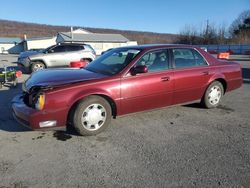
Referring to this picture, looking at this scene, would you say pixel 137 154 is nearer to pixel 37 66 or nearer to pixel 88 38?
pixel 37 66

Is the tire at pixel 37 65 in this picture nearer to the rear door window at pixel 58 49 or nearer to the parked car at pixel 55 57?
the parked car at pixel 55 57

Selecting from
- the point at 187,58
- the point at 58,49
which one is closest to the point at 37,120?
the point at 187,58

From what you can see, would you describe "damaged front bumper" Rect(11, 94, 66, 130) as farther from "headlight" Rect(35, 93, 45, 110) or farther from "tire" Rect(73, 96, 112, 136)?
"tire" Rect(73, 96, 112, 136)

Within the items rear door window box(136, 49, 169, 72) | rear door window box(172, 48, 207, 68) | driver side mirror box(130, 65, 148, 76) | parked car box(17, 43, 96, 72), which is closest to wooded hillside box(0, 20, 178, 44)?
parked car box(17, 43, 96, 72)

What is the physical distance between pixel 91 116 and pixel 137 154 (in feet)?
3.73

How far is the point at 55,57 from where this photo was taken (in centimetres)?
1473

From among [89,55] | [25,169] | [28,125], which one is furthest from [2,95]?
[89,55]

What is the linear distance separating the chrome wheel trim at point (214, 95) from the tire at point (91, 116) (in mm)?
2704

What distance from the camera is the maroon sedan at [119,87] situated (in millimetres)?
4395

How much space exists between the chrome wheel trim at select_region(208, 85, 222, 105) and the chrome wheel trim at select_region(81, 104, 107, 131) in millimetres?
2815

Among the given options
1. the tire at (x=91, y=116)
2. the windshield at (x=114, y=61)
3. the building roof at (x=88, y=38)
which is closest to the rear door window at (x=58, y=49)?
the windshield at (x=114, y=61)

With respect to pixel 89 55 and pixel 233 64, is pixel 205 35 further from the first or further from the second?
pixel 233 64

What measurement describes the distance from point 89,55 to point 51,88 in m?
11.6

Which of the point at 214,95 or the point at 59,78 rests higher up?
the point at 59,78
